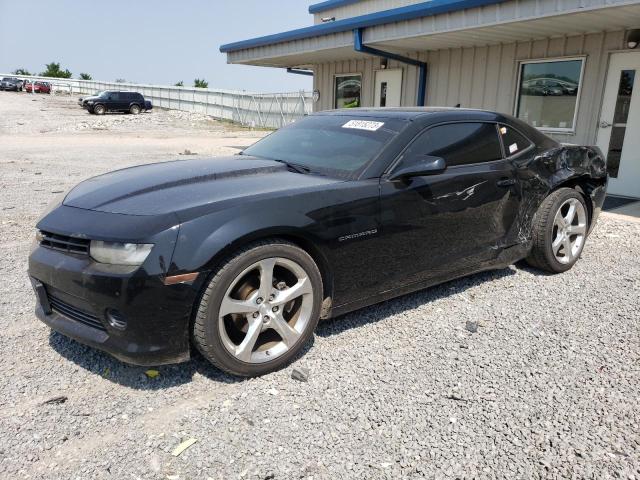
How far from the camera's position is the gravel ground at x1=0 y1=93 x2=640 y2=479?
2.19 meters

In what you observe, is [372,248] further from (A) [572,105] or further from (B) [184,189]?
(A) [572,105]

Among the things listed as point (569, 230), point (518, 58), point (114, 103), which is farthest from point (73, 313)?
point (114, 103)

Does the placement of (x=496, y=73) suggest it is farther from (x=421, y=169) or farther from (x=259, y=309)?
(x=259, y=309)

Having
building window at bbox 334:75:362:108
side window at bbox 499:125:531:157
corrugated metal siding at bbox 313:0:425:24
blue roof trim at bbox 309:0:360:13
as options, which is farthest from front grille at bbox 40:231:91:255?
blue roof trim at bbox 309:0:360:13

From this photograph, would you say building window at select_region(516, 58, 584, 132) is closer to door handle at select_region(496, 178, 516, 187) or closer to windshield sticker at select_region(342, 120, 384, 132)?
door handle at select_region(496, 178, 516, 187)

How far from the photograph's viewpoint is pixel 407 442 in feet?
7.63

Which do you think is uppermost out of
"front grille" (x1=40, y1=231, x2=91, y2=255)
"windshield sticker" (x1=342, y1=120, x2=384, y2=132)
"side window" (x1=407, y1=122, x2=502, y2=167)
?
"windshield sticker" (x1=342, y1=120, x2=384, y2=132)

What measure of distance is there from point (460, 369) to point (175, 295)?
66.6 inches

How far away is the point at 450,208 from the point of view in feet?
11.9

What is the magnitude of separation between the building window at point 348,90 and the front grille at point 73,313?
11663 mm

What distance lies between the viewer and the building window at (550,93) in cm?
887

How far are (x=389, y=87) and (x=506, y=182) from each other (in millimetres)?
9056

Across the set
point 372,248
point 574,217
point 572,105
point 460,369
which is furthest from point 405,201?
point 572,105

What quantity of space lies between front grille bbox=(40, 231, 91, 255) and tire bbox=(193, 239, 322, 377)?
2.22ft
